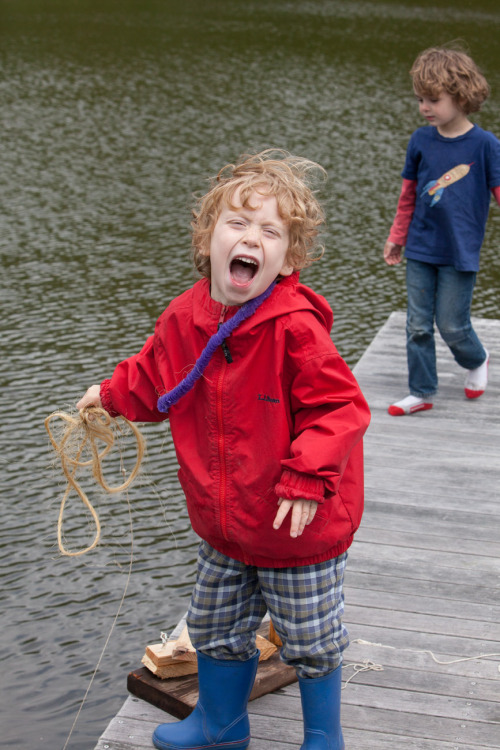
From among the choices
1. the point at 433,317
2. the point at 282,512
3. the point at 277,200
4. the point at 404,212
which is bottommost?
the point at 433,317

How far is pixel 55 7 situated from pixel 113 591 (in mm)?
21298

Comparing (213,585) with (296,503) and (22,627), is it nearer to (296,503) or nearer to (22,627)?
(296,503)

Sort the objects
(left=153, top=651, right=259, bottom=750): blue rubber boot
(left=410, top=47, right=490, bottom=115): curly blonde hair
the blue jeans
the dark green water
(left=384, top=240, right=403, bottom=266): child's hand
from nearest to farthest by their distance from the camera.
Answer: (left=153, top=651, right=259, bottom=750): blue rubber boot → the dark green water → (left=410, top=47, right=490, bottom=115): curly blonde hair → the blue jeans → (left=384, top=240, right=403, bottom=266): child's hand

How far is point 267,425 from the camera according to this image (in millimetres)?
2023

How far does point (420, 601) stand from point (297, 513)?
1236 mm

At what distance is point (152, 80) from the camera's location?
1435cm

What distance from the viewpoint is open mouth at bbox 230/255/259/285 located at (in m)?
2.00

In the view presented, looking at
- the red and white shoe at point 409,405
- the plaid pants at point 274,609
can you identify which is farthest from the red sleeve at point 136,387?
the red and white shoe at point 409,405

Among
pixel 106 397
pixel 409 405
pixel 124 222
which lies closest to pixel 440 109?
pixel 409 405

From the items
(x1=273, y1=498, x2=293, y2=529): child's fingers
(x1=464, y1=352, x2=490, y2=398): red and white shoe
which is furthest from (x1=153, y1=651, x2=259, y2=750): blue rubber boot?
(x1=464, y1=352, x2=490, y2=398): red and white shoe

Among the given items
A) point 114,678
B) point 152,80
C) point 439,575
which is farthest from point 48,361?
point 152,80

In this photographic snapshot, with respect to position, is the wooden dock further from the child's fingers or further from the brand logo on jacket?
the brand logo on jacket

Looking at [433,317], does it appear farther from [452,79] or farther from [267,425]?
[267,425]

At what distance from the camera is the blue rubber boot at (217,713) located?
2.21 metres
